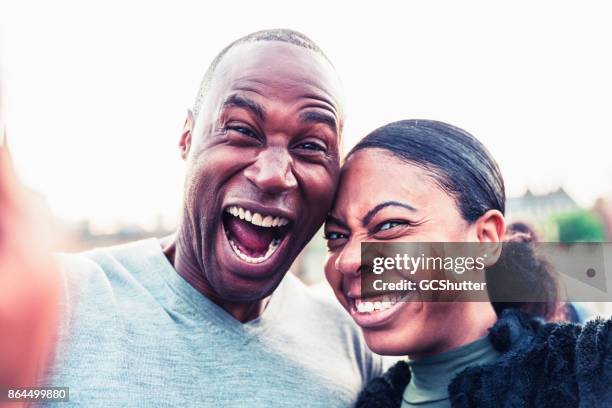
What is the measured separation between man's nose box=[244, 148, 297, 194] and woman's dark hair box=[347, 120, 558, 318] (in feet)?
0.91

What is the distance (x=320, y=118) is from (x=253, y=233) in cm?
42

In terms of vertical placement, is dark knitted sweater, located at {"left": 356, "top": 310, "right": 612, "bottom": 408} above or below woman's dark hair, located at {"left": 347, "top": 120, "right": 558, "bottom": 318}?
below

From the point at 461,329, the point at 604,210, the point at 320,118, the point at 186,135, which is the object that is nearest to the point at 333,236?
the point at 320,118

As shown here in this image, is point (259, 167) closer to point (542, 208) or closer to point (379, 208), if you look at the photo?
point (379, 208)

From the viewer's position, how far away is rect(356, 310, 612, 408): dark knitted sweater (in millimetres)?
1311

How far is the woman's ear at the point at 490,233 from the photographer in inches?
66.4

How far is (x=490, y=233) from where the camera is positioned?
5.57ft

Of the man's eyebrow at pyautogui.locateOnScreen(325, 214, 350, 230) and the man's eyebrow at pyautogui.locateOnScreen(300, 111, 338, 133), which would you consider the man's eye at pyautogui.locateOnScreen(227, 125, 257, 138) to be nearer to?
the man's eyebrow at pyautogui.locateOnScreen(300, 111, 338, 133)

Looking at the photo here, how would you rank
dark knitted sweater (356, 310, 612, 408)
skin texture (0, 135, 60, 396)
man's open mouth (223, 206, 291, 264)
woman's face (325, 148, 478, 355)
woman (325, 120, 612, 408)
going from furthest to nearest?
man's open mouth (223, 206, 291, 264) → woman's face (325, 148, 478, 355) → woman (325, 120, 612, 408) → dark knitted sweater (356, 310, 612, 408) → skin texture (0, 135, 60, 396)

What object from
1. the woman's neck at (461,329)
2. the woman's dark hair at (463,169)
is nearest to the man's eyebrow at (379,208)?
the woman's dark hair at (463,169)

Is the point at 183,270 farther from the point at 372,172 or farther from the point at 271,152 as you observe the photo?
the point at 372,172

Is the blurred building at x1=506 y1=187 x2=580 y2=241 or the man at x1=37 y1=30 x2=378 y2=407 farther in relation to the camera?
the blurred building at x1=506 y1=187 x2=580 y2=241

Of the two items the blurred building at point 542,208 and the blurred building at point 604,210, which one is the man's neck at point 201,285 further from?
the blurred building at point 604,210

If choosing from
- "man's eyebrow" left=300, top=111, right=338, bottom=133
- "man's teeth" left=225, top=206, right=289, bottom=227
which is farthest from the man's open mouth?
"man's eyebrow" left=300, top=111, right=338, bottom=133
